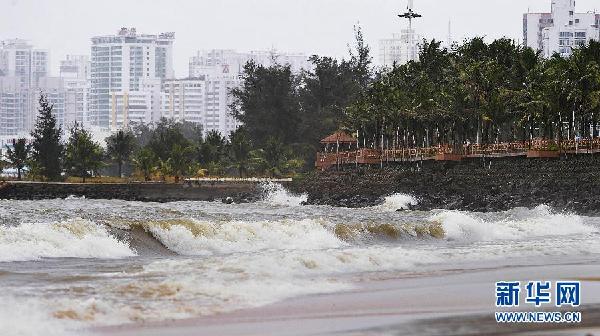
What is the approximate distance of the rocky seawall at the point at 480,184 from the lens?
6431 centimetres

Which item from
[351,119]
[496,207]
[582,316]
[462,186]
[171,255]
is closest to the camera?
[582,316]

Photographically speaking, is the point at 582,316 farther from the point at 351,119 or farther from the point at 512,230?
the point at 351,119

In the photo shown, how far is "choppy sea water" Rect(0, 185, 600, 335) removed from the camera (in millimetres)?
19234

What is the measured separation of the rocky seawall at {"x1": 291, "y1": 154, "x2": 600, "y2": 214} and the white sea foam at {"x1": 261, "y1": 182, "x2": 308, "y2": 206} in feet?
5.18

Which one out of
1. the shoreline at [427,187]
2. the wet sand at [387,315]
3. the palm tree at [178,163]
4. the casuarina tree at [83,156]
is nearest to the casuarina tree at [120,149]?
the casuarina tree at [83,156]

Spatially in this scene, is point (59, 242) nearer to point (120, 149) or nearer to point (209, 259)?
point (209, 259)

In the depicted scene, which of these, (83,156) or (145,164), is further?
(145,164)

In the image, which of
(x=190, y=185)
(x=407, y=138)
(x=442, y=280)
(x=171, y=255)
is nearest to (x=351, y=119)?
(x=407, y=138)

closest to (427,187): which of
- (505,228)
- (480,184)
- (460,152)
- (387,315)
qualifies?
(460,152)

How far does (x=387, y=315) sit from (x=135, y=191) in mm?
84091

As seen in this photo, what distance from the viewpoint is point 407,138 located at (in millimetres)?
99688

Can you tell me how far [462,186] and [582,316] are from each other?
58667 millimetres

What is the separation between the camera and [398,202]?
263 ft

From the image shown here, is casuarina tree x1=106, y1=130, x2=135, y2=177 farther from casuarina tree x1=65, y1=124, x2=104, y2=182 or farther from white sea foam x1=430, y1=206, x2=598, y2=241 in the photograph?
white sea foam x1=430, y1=206, x2=598, y2=241
